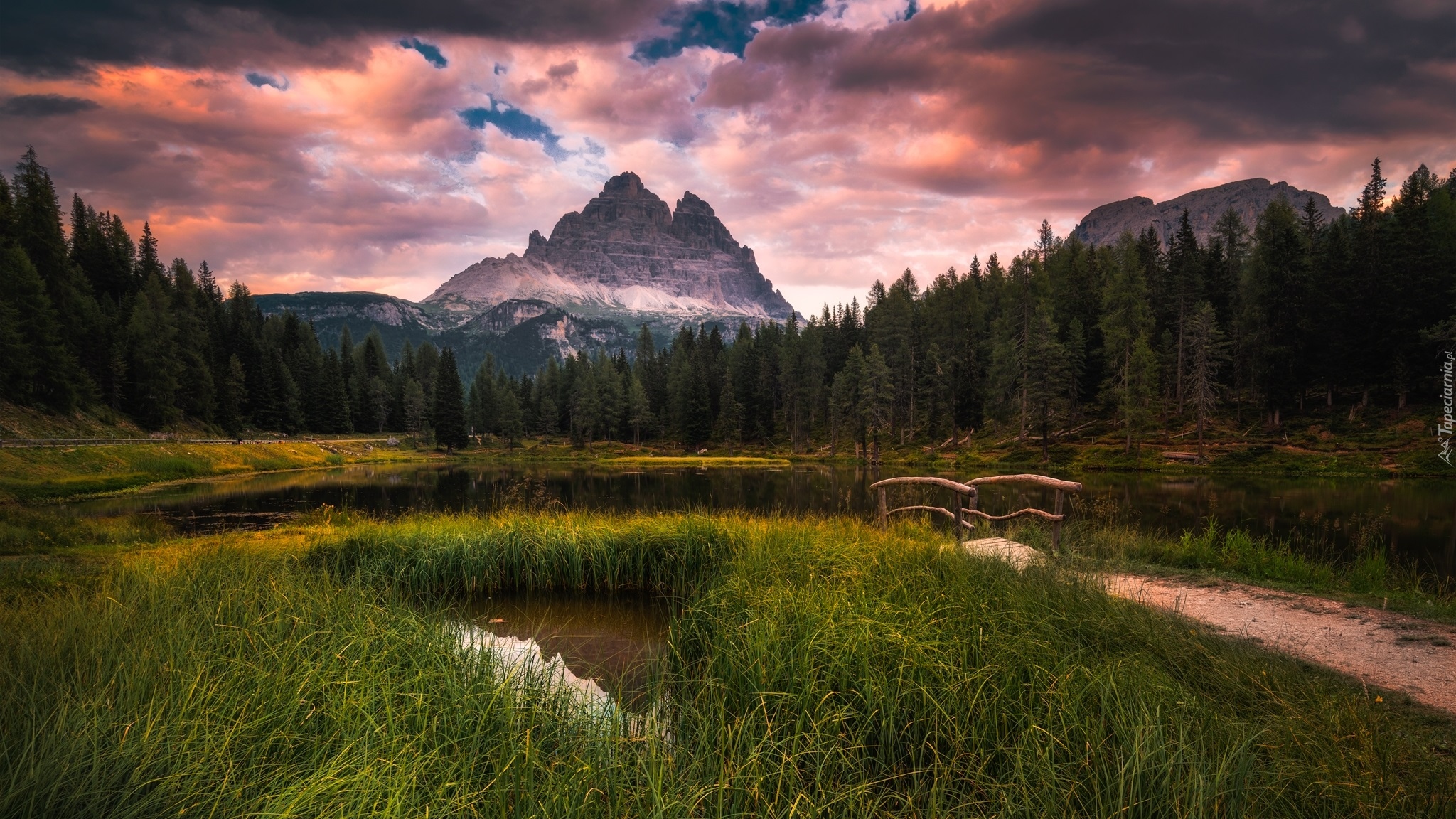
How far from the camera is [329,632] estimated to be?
5.70 meters

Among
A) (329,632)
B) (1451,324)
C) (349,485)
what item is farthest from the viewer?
(349,485)

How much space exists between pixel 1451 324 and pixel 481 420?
115 metres

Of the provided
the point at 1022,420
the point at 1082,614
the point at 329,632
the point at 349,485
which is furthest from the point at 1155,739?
the point at 1022,420

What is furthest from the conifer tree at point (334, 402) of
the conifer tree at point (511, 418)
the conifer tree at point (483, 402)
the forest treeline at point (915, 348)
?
the conifer tree at point (511, 418)

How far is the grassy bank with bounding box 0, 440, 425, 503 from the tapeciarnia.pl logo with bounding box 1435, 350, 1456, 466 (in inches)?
2925

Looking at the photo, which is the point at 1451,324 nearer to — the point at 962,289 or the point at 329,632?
the point at 962,289

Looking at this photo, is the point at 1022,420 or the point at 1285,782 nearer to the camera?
the point at 1285,782

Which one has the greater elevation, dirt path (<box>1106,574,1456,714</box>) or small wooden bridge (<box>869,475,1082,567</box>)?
small wooden bridge (<box>869,475,1082,567</box>)

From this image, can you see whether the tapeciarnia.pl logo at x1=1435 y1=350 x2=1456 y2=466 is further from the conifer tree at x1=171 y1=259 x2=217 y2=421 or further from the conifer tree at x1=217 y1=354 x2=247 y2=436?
the conifer tree at x1=217 y1=354 x2=247 y2=436

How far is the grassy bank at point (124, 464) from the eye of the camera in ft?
98.7

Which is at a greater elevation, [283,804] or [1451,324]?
[1451,324]

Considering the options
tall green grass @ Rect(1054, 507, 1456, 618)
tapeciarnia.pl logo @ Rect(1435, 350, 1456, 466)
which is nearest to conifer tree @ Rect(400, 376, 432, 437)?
tall green grass @ Rect(1054, 507, 1456, 618)

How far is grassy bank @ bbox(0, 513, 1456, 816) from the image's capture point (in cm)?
323

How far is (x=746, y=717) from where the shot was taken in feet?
14.1
